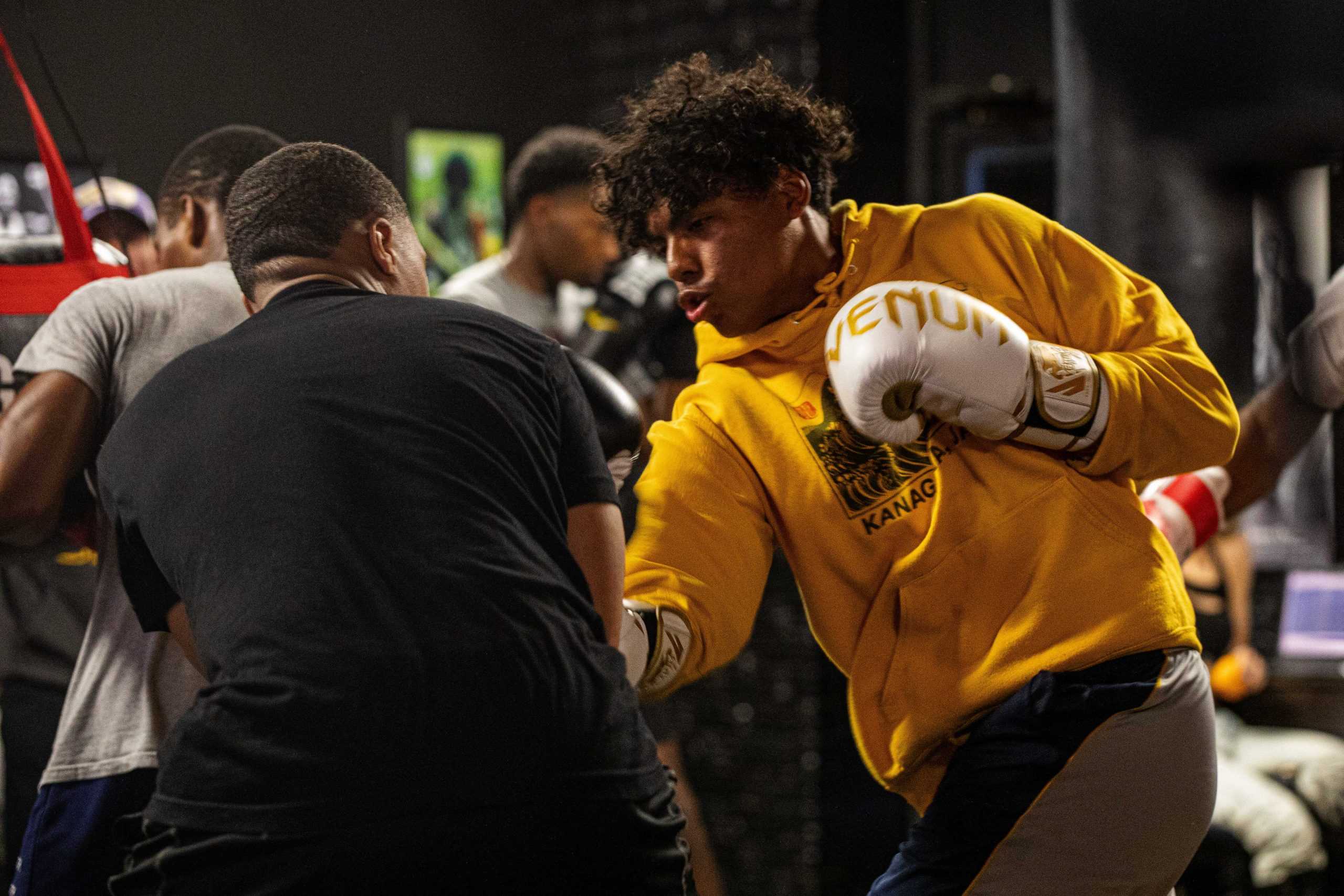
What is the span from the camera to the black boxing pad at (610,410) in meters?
1.54

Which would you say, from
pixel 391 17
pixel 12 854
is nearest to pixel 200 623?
pixel 12 854

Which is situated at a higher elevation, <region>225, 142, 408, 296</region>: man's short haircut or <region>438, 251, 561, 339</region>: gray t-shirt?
<region>225, 142, 408, 296</region>: man's short haircut

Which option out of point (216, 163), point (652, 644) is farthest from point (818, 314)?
point (216, 163)

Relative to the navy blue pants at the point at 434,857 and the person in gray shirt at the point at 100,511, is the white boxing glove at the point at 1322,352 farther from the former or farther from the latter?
the person in gray shirt at the point at 100,511

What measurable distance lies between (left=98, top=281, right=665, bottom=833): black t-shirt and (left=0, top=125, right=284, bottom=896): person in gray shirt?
417 millimetres

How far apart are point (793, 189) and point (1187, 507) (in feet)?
2.39

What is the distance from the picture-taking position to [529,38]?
484cm

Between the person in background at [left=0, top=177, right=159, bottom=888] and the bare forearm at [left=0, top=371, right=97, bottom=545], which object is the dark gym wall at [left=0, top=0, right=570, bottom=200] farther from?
the bare forearm at [left=0, top=371, right=97, bottom=545]

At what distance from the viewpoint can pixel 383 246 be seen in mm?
1370

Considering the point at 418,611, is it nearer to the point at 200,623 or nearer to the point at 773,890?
the point at 200,623

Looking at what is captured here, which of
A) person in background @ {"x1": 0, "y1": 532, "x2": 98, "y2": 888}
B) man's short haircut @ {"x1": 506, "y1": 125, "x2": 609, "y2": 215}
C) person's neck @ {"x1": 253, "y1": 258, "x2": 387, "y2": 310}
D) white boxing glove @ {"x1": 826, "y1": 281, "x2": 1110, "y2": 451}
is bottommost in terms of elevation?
person in background @ {"x1": 0, "y1": 532, "x2": 98, "y2": 888}

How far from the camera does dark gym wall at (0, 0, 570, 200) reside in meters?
2.79

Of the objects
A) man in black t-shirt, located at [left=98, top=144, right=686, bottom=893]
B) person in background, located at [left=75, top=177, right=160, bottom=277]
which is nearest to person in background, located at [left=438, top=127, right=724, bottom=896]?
person in background, located at [left=75, top=177, right=160, bottom=277]

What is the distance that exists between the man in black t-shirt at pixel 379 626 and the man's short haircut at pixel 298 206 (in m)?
0.11
